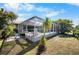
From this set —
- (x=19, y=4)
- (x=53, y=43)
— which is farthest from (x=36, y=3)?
(x=53, y=43)

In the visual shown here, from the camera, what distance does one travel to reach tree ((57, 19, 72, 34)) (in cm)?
649

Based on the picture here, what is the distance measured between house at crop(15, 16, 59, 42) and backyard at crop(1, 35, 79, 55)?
151mm

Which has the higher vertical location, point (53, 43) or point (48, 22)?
point (48, 22)

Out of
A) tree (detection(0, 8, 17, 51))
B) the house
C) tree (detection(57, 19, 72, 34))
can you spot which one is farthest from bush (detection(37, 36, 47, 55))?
tree (detection(0, 8, 17, 51))

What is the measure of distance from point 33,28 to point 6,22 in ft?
1.92

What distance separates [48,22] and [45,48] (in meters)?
0.55

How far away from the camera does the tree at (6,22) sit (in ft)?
21.1

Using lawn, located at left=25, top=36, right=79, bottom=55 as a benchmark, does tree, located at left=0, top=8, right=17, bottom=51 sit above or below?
above

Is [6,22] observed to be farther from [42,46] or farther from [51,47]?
[51,47]

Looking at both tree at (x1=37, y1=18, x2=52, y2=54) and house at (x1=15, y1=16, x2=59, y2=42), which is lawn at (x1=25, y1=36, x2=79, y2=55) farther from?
house at (x1=15, y1=16, x2=59, y2=42)

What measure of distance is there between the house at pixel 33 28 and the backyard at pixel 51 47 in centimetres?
15
